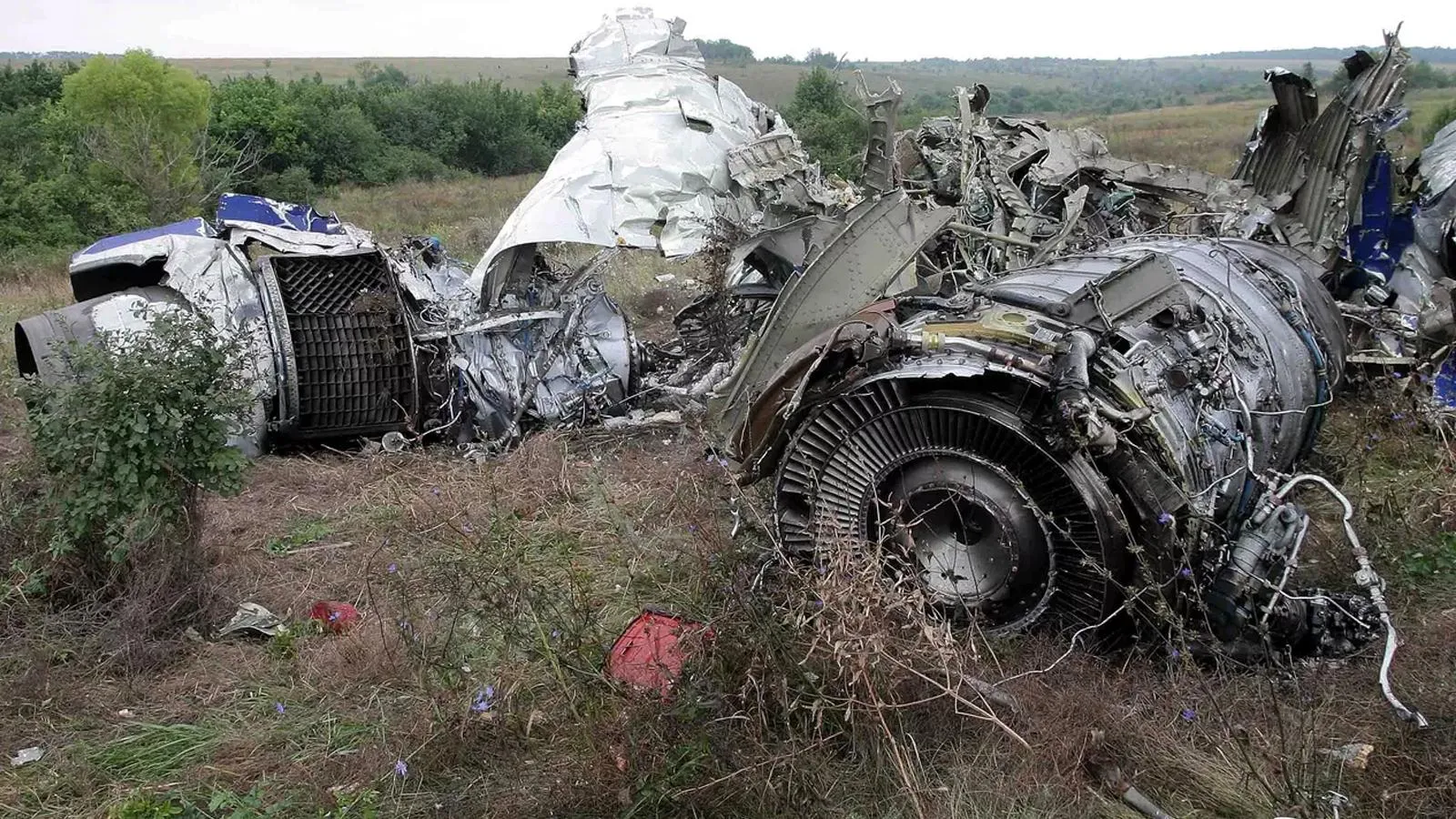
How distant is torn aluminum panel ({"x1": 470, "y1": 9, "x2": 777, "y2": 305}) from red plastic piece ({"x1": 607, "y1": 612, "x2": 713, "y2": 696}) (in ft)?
13.6

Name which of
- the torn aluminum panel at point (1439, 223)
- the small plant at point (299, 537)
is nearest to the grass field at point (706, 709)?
the small plant at point (299, 537)

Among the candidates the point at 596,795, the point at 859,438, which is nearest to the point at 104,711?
the point at 596,795

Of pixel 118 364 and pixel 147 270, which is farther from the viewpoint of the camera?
pixel 147 270

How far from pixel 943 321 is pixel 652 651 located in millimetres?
1739

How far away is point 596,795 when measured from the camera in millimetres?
2781

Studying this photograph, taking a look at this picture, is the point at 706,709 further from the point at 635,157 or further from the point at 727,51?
the point at 727,51

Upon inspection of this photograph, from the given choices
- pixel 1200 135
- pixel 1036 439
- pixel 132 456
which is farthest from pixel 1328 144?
pixel 1200 135

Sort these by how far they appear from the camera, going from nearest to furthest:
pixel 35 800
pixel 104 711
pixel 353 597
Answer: pixel 35 800
pixel 104 711
pixel 353 597

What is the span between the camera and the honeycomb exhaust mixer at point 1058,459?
10.6ft

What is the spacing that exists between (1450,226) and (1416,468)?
261 cm

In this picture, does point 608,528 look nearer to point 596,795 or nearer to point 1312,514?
point 596,795

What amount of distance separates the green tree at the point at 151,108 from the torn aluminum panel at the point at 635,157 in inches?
573

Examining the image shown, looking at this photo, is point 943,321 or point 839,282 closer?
point 943,321

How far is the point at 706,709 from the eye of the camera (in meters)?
2.88
